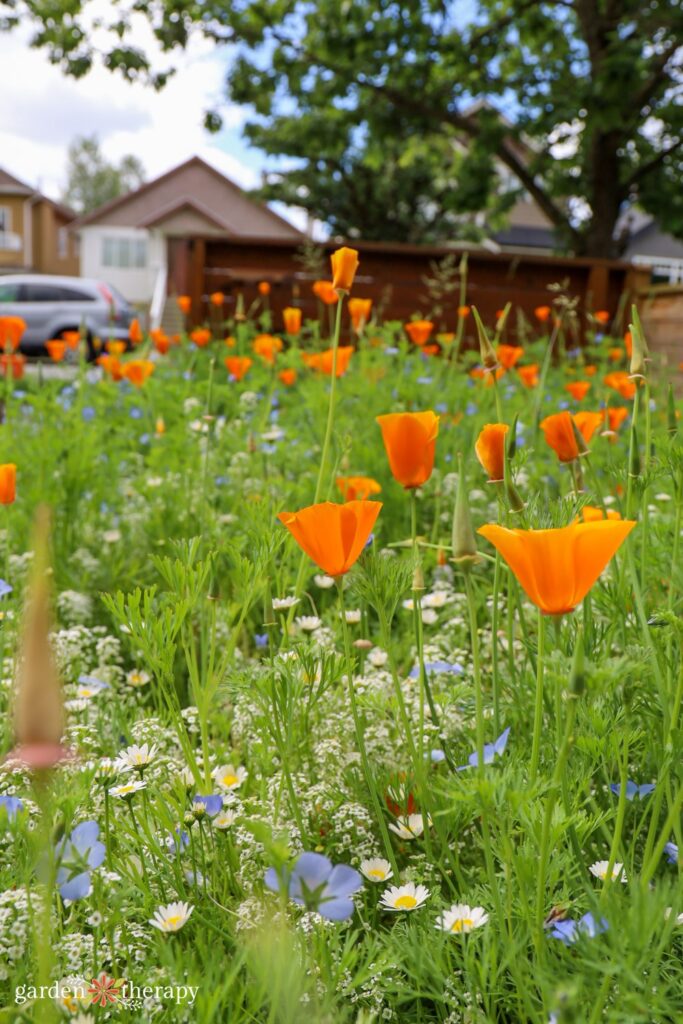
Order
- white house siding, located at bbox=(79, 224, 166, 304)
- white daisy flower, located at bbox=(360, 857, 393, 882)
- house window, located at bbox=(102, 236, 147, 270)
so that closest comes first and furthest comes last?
white daisy flower, located at bbox=(360, 857, 393, 882)
white house siding, located at bbox=(79, 224, 166, 304)
house window, located at bbox=(102, 236, 147, 270)

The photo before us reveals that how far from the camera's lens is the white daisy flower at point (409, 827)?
3.99 ft

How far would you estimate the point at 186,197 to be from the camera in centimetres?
3575

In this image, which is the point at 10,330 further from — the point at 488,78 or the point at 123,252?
the point at 123,252

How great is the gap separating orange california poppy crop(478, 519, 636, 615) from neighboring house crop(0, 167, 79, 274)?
4189 centimetres

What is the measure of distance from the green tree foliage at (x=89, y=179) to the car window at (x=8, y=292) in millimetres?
45921

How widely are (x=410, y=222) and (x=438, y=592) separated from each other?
26.3 m

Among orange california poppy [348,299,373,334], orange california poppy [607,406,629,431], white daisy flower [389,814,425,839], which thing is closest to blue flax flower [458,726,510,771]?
white daisy flower [389,814,425,839]

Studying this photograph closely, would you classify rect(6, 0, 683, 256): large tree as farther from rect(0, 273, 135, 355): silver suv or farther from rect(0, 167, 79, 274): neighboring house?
rect(0, 167, 79, 274): neighboring house

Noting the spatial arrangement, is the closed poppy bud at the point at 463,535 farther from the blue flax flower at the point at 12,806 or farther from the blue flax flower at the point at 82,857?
the blue flax flower at the point at 12,806

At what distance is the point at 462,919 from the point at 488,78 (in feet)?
44.9

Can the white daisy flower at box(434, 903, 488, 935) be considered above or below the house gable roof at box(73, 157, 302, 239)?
below

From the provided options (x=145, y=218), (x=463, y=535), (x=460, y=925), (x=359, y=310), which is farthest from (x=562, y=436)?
(x=145, y=218)

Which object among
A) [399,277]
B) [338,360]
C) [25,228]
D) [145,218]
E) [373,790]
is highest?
[145,218]

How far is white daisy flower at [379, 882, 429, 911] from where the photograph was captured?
1061 mm
